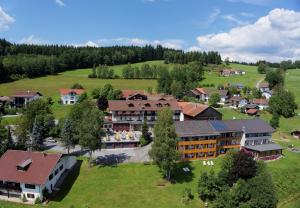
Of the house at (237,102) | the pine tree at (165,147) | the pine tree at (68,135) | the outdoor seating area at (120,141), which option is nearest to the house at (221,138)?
the pine tree at (165,147)

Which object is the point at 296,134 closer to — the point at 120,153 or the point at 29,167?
the point at 120,153

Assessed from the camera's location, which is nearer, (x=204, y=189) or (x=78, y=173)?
(x=204, y=189)

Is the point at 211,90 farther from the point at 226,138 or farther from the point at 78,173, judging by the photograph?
the point at 78,173

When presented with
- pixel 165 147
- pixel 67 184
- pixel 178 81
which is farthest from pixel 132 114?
pixel 178 81

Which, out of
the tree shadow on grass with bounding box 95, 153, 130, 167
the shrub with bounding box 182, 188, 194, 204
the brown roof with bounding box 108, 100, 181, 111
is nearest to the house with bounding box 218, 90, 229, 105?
the brown roof with bounding box 108, 100, 181, 111

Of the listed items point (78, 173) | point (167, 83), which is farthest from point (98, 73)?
point (78, 173)

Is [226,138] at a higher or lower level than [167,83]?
lower

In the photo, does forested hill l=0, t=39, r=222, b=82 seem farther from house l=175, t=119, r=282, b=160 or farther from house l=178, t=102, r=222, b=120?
house l=175, t=119, r=282, b=160
